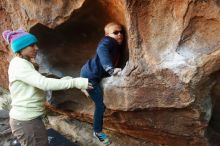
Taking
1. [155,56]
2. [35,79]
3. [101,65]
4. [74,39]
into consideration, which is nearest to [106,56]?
[101,65]

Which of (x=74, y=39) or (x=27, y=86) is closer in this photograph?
(x=27, y=86)

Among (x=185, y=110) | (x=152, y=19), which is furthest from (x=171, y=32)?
(x=185, y=110)

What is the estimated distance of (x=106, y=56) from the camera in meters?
2.81

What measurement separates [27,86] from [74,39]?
100cm

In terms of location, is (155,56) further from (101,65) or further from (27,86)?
(27,86)

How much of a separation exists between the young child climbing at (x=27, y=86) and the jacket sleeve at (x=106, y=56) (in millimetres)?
A: 174

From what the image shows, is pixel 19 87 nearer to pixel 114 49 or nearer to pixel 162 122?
pixel 114 49

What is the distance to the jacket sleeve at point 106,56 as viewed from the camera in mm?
2779

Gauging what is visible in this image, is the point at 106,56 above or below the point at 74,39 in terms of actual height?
above

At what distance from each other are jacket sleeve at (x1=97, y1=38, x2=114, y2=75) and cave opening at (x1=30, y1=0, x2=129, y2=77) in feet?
0.93

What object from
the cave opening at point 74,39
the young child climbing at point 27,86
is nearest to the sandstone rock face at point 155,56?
the cave opening at point 74,39

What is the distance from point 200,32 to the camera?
252cm

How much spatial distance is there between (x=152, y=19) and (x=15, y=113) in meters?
1.03

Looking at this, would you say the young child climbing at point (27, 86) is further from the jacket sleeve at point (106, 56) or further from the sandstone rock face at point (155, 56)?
the sandstone rock face at point (155, 56)
